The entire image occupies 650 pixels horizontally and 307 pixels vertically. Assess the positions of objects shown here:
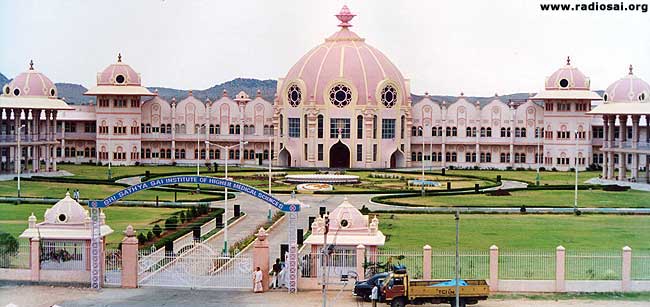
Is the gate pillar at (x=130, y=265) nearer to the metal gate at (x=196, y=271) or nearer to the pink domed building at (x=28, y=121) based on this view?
the metal gate at (x=196, y=271)

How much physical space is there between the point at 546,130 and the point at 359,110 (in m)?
16.5

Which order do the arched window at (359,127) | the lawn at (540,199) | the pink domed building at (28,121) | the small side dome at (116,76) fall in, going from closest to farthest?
the lawn at (540,199) < the pink domed building at (28,121) < the arched window at (359,127) < the small side dome at (116,76)

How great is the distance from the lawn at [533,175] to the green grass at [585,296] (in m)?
39.7

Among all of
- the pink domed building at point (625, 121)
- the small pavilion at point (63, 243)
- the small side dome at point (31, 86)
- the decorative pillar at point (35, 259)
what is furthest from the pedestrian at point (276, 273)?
the small side dome at point (31, 86)

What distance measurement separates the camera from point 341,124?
87125 mm

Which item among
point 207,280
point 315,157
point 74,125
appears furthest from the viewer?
point 74,125

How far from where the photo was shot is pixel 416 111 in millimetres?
92625

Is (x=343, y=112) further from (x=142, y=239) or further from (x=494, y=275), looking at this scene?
(x=494, y=275)

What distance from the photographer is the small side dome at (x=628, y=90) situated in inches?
3062

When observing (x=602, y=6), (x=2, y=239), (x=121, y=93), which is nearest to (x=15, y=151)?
(x=121, y=93)

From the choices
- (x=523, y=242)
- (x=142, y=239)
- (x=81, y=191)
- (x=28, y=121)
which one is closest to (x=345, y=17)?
(x=28, y=121)

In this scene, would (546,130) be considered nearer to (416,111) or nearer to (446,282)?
(416,111)

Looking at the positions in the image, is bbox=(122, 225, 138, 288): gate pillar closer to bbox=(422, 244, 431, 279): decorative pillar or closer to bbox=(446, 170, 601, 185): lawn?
bbox=(422, 244, 431, 279): decorative pillar


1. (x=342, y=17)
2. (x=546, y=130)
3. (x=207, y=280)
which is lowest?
(x=207, y=280)
